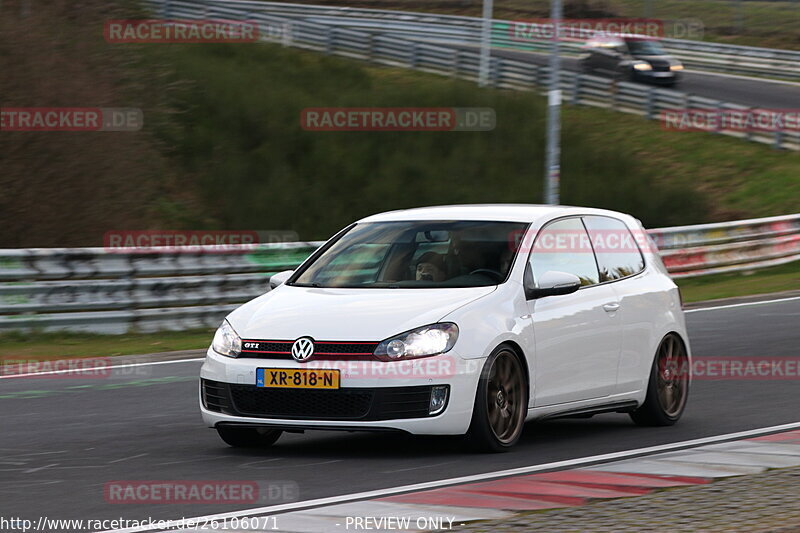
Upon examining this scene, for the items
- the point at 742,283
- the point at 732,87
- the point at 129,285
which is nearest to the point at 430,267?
the point at 129,285

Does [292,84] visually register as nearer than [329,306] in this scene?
No

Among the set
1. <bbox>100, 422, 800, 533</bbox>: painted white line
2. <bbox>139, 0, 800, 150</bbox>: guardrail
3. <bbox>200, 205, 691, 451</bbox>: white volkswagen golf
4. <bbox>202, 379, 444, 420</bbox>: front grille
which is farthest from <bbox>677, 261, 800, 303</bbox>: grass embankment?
<bbox>202, 379, 444, 420</bbox>: front grille

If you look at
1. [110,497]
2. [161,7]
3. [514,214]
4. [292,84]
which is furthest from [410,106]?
[110,497]

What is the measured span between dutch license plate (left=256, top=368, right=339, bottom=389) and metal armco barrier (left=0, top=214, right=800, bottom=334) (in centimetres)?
792

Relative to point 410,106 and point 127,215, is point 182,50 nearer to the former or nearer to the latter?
point 410,106

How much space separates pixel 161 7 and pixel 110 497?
1394 inches

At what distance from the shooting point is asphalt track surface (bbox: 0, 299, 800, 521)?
774 cm

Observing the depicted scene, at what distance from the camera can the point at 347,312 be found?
873 cm

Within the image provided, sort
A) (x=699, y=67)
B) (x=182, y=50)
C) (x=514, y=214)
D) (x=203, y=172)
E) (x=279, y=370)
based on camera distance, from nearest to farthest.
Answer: (x=279, y=370), (x=514, y=214), (x=203, y=172), (x=182, y=50), (x=699, y=67)

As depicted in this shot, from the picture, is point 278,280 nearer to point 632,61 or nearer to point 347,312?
point 347,312

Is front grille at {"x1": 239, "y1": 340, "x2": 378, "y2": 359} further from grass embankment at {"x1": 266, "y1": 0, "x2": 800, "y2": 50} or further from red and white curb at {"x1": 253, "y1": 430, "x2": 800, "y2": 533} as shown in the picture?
grass embankment at {"x1": 266, "y1": 0, "x2": 800, "y2": 50}

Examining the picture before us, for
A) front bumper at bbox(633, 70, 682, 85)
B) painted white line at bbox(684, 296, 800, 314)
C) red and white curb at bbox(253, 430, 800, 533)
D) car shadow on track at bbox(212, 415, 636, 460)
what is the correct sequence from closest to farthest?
red and white curb at bbox(253, 430, 800, 533) < car shadow on track at bbox(212, 415, 636, 460) < painted white line at bbox(684, 296, 800, 314) < front bumper at bbox(633, 70, 682, 85)

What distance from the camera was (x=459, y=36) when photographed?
51750 millimetres

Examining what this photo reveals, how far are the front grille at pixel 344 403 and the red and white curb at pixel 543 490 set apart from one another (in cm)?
88
